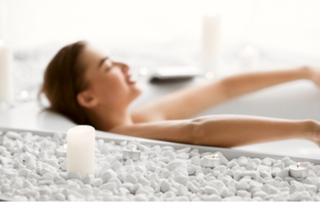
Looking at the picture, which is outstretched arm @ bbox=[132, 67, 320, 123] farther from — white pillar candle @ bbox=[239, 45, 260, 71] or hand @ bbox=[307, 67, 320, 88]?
white pillar candle @ bbox=[239, 45, 260, 71]

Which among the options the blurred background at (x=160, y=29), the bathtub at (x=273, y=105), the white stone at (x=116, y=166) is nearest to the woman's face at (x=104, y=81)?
the bathtub at (x=273, y=105)

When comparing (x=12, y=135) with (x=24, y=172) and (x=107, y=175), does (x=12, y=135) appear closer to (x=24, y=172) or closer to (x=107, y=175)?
(x=24, y=172)

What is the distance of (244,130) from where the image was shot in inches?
63.6

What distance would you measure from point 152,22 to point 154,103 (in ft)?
5.17

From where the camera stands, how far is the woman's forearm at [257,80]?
230 cm

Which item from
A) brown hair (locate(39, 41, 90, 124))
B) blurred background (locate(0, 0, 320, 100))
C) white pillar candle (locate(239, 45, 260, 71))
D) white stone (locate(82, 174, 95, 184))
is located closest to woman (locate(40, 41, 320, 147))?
brown hair (locate(39, 41, 90, 124))

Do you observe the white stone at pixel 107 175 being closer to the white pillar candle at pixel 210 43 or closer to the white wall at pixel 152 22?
the white pillar candle at pixel 210 43

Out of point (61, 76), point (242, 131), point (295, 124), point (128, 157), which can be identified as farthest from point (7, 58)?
point (295, 124)

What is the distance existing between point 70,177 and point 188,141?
432mm

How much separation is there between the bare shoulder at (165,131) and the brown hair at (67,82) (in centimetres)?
22

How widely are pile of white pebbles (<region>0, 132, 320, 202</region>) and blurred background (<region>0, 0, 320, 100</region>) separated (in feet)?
4.82

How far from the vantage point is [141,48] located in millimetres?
3701

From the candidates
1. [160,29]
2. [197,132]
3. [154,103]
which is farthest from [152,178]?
[160,29]

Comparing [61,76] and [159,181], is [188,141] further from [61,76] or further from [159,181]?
[61,76]
